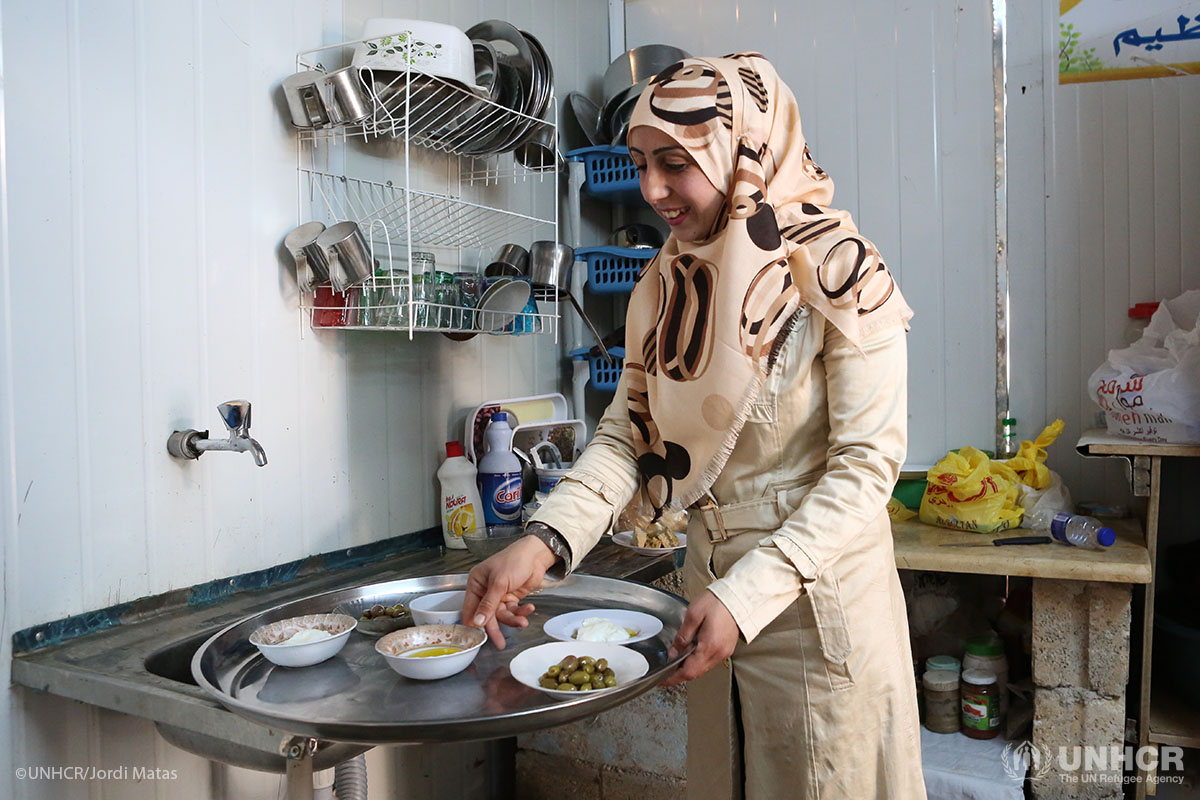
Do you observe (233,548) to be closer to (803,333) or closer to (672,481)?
(672,481)

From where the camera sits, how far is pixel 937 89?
8.03 feet

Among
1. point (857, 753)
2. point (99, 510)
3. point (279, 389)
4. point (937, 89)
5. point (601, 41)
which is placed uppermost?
point (601, 41)

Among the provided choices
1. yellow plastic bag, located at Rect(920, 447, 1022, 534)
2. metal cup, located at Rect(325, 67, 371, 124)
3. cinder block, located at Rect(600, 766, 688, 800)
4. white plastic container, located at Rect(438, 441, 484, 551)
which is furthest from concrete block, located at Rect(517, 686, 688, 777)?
metal cup, located at Rect(325, 67, 371, 124)

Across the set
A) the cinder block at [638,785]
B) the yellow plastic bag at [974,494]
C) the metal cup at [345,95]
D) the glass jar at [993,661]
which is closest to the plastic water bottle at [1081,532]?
the yellow plastic bag at [974,494]

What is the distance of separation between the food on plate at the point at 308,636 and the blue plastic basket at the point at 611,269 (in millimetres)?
1492

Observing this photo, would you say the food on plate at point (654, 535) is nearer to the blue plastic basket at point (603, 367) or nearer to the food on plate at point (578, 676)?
the blue plastic basket at point (603, 367)

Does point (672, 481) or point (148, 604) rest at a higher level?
point (672, 481)

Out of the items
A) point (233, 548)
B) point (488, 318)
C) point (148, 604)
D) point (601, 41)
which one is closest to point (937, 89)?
point (601, 41)

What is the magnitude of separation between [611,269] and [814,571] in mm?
1526

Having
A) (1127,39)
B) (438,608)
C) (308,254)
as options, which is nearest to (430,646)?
(438,608)

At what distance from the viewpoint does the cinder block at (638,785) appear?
197cm

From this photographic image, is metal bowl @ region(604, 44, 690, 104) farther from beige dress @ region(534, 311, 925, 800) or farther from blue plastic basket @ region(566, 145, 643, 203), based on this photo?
beige dress @ region(534, 311, 925, 800)

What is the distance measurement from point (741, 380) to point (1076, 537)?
1248 mm

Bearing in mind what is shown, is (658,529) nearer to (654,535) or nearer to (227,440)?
(654,535)
